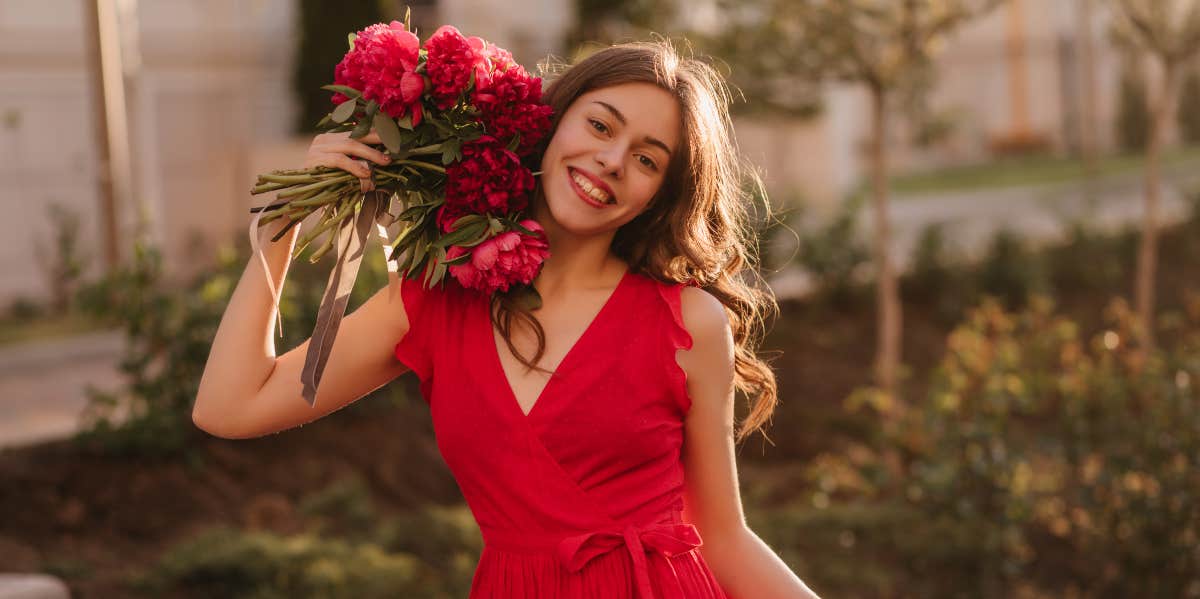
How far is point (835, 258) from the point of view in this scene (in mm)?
8859

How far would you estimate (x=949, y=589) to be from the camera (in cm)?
486

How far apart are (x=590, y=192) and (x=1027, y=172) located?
24.0 meters

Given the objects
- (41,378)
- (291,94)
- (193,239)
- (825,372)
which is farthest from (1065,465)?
(291,94)

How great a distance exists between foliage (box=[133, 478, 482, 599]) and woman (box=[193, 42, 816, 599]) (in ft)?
6.23

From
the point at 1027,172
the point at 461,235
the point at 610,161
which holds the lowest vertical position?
the point at 461,235

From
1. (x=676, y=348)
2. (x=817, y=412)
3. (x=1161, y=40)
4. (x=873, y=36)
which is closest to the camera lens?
(x=676, y=348)

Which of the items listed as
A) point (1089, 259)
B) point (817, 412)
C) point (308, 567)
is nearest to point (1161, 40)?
point (817, 412)

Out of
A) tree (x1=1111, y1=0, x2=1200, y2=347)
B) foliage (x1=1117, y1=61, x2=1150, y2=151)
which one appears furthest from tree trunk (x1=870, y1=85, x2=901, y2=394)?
foliage (x1=1117, y1=61, x2=1150, y2=151)

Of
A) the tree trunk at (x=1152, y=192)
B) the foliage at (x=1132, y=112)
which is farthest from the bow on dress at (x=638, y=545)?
the foliage at (x=1132, y=112)

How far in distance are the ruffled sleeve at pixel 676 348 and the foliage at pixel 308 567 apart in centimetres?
209

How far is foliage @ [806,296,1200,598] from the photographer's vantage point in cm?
466

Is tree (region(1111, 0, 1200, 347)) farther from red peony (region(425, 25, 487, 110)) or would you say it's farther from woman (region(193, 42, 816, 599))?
red peony (region(425, 25, 487, 110))

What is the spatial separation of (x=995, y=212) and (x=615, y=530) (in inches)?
662

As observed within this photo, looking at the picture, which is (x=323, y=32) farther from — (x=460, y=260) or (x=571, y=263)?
(x=460, y=260)
